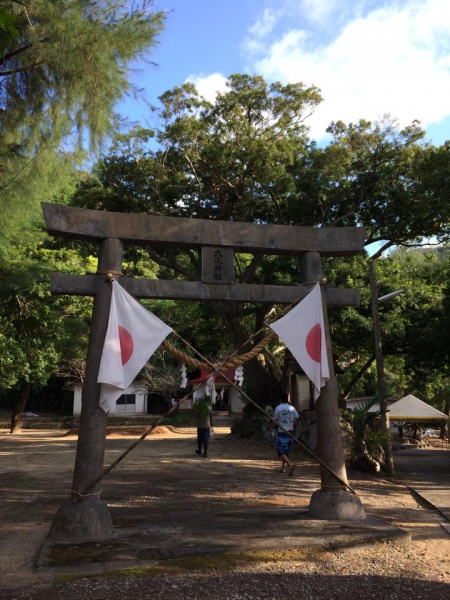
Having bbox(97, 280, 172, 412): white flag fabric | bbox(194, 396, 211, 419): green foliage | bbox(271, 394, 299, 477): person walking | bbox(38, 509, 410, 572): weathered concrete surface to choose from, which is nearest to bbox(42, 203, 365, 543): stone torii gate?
bbox(97, 280, 172, 412): white flag fabric

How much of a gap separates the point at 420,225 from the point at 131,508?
41.7 ft

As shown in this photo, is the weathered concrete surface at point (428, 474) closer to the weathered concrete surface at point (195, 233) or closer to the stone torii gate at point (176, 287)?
the stone torii gate at point (176, 287)

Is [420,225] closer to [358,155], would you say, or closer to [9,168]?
[358,155]

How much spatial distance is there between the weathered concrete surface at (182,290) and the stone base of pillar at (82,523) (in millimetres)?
2597

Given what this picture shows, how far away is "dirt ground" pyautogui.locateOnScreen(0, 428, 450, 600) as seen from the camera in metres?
4.41

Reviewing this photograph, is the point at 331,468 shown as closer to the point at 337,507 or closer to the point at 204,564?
the point at 337,507

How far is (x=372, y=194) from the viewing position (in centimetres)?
1614

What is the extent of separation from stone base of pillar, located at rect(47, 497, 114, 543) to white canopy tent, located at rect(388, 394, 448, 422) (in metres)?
17.0

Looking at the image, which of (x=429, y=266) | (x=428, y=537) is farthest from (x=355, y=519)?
(x=429, y=266)

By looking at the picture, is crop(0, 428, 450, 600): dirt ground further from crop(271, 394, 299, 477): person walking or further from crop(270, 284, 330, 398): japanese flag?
crop(270, 284, 330, 398): japanese flag

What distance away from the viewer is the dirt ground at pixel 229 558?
4414 mm

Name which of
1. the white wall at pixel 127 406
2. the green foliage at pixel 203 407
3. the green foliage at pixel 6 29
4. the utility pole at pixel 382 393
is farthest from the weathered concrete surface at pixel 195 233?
the white wall at pixel 127 406

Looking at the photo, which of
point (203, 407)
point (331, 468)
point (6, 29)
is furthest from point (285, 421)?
point (6, 29)

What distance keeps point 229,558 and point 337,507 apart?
6.62 ft
